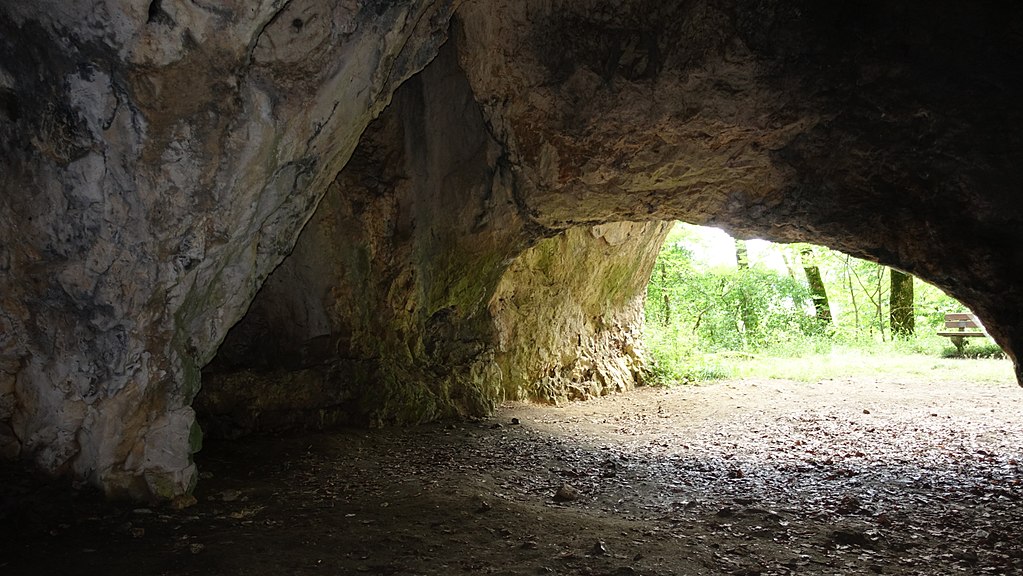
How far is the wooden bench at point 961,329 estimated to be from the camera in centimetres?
1119

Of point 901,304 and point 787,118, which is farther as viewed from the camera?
point 901,304

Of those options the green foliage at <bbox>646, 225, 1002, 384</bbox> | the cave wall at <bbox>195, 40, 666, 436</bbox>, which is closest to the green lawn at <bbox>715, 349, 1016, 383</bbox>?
the green foliage at <bbox>646, 225, 1002, 384</bbox>

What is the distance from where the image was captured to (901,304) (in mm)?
14547

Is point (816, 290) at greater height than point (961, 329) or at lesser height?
greater

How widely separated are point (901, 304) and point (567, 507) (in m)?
13.3

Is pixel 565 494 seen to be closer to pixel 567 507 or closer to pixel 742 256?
pixel 567 507

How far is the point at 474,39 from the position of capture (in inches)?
214

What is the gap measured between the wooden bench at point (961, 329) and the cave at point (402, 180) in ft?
23.7

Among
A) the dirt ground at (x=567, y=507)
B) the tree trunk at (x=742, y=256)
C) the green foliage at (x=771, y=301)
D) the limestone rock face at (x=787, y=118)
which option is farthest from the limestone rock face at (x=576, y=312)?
the tree trunk at (x=742, y=256)

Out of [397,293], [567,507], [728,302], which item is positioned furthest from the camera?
[728,302]

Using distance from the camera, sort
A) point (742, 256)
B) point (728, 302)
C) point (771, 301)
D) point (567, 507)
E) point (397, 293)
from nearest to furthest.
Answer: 1. point (567, 507)
2. point (397, 293)
3. point (728, 302)
4. point (771, 301)
5. point (742, 256)

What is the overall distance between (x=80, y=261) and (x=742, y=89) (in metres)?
4.03


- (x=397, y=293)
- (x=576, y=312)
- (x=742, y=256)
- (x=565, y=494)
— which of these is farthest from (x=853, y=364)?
(x=565, y=494)

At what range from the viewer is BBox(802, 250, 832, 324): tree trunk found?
16.0 m
